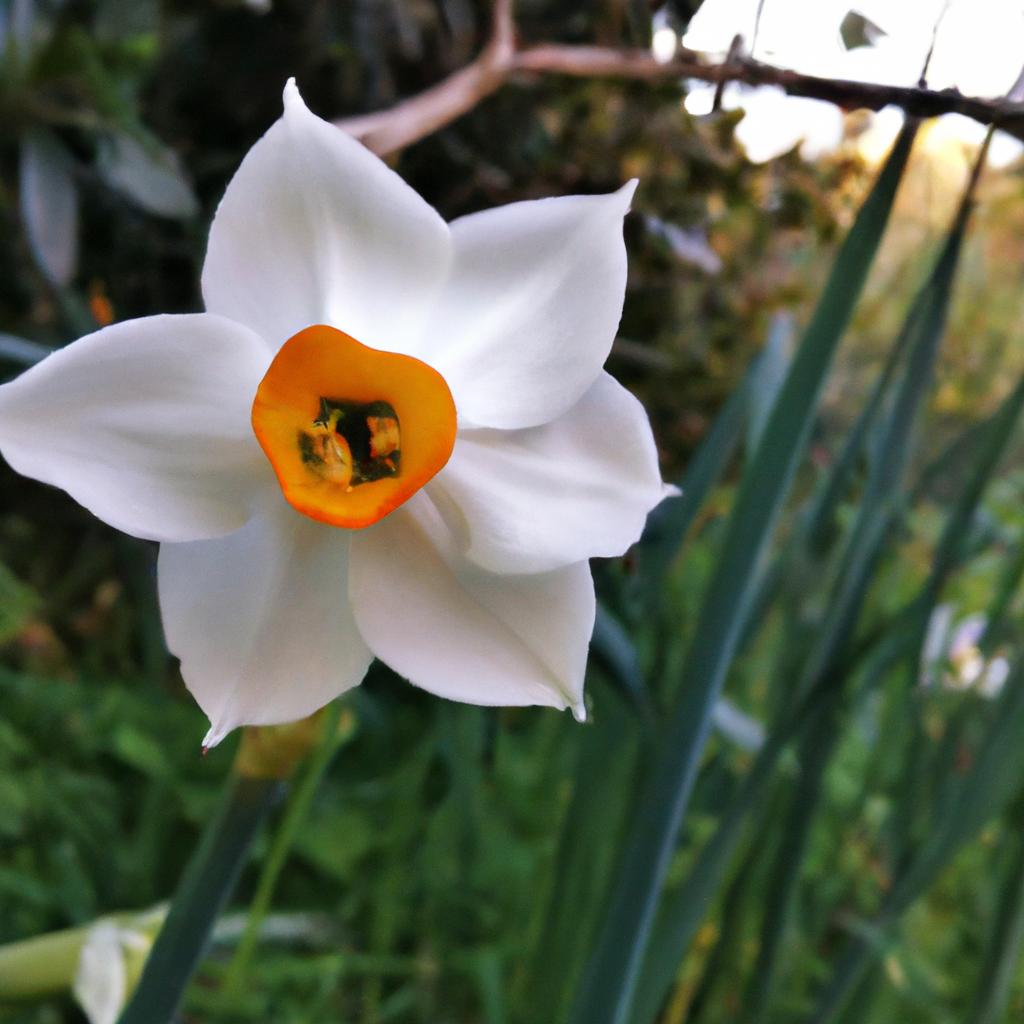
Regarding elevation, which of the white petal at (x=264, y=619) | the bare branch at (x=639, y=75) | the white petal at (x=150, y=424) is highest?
the bare branch at (x=639, y=75)

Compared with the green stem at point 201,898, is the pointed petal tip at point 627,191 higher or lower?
higher

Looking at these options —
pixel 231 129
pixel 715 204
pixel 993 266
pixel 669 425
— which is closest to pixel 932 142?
pixel 715 204

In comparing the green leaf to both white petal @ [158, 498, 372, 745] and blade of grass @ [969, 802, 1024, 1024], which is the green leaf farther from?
blade of grass @ [969, 802, 1024, 1024]

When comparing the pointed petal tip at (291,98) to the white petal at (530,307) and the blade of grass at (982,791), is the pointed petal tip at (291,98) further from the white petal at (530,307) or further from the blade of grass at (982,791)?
the blade of grass at (982,791)

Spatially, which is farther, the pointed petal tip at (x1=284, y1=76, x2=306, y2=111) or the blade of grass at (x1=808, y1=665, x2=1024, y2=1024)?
the blade of grass at (x1=808, y1=665, x2=1024, y2=1024)

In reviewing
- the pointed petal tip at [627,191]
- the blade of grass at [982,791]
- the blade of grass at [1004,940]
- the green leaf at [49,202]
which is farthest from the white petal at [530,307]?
the green leaf at [49,202]

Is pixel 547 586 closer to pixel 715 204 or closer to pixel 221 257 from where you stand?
pixel 221 257

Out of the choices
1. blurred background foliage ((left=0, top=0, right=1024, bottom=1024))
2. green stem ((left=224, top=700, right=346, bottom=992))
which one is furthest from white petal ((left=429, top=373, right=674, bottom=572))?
blurred background foliage ((left=0, top=0, right=1024, bottom=1024))
